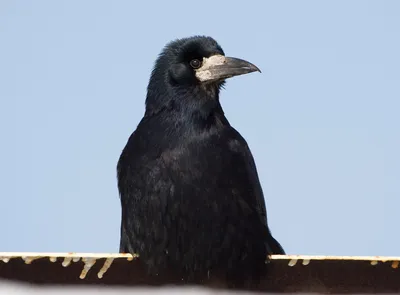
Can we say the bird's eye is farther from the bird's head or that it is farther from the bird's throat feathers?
the bird's throat feathers

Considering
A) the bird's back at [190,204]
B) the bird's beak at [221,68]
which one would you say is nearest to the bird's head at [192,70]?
the bird's beak at [221,68]

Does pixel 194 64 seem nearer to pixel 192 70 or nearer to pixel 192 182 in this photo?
pixel 192 70

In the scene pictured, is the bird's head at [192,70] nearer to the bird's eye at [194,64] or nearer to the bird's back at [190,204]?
the bird's eye at [194,64]

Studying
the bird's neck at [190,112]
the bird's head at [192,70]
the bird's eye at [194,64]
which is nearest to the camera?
the bird's neck at [190,112]

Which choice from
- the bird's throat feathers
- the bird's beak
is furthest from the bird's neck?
the bird's beak

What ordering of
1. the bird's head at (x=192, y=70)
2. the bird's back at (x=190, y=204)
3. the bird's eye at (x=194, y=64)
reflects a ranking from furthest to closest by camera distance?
1. the bird's eye at (x=194, y=64)
2. the bird's head at (x=192, y=70)
3. the bird's back at (x=190, y=204)

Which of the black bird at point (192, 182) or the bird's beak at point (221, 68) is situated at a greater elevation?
the bird's beak at point (221, 68)

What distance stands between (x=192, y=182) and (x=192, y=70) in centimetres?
123

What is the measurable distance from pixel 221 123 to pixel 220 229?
1066mm

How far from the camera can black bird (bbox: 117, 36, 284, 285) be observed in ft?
17.8

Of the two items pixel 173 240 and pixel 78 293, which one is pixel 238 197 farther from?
pixel 78 293

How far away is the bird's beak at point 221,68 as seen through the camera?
6.36 m

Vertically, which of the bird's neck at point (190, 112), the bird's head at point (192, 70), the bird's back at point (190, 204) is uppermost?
the bird's head at point (192, 70)

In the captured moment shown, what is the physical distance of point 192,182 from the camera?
5.58m
